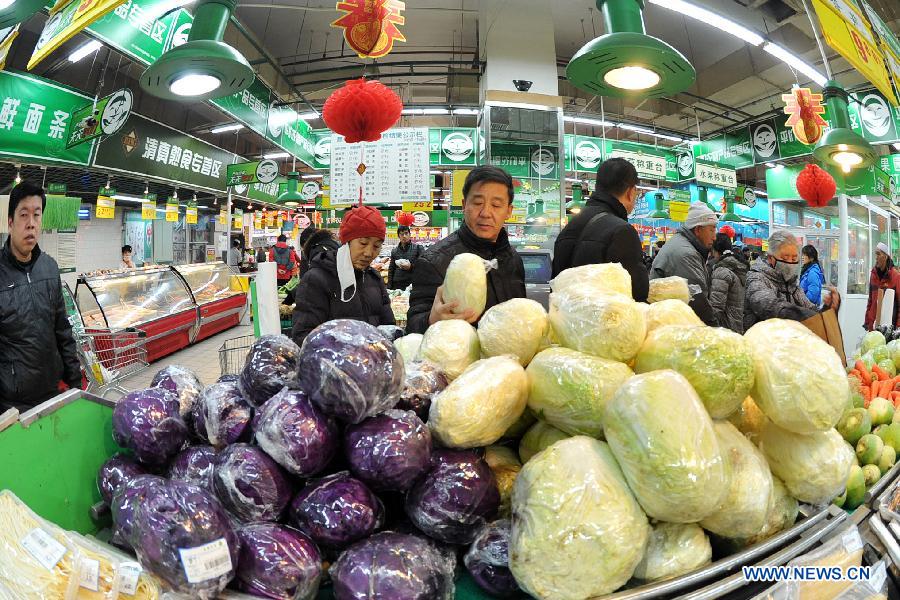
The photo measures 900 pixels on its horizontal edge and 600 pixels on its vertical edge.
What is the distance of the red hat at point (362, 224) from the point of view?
262 centimetres

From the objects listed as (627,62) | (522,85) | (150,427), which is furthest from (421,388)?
(522,85)

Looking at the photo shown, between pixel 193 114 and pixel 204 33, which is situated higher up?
pixel 193 114

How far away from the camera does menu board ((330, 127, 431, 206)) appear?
18.6ft

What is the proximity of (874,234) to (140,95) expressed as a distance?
58.6 ft

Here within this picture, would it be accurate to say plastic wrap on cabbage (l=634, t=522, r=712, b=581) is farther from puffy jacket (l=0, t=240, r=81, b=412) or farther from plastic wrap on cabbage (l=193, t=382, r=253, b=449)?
puffy jacket (l=0, t=240, r=81, b=412)

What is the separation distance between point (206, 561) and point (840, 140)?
249 inches

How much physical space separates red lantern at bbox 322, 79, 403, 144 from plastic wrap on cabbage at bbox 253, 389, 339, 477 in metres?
3.09

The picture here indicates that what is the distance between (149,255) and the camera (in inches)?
747

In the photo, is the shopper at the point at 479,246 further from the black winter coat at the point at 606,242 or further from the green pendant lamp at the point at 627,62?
the green pendant lamp at the point at 627,62

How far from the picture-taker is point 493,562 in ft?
2.87

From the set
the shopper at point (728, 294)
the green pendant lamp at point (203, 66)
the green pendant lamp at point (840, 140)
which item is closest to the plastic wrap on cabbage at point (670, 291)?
the green pendant lamp at point (203, 66)

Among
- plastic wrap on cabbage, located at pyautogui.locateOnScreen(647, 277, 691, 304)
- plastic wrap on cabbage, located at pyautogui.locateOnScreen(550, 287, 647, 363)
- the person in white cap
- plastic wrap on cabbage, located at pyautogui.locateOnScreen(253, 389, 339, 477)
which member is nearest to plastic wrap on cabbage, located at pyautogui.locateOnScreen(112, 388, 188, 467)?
plastic wrap on cabbage, located at pyautogui.locateOnScreen(253, 389, 339, 477)

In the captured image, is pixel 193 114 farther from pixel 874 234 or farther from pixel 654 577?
pixel 874 234

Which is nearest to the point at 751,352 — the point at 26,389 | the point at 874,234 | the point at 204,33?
the point at 204,33
